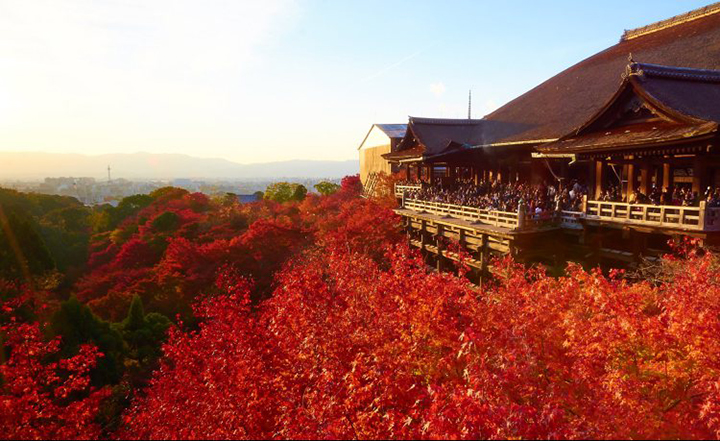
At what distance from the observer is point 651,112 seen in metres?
15.2

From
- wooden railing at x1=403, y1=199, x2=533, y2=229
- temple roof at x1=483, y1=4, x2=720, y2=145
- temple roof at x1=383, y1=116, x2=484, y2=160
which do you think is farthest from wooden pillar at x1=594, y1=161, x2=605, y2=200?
temple roof at x1=383, y1=116, x2=484, y2=160

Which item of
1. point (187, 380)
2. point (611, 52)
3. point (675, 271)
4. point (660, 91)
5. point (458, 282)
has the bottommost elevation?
point (187, 380)

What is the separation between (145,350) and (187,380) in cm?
695

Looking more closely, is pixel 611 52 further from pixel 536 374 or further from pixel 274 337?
pixel 274 337

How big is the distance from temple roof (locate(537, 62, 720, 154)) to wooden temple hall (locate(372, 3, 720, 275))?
4cm

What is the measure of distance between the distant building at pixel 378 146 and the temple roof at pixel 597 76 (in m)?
11.6

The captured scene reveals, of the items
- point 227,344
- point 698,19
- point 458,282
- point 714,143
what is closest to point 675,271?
point 714,143

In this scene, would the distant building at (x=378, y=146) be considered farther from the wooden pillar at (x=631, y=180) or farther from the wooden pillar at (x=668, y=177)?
the wooden pillar at (x=668, y=177)

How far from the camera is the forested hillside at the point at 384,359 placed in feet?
29.1

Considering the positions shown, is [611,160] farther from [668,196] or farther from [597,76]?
[597,76]

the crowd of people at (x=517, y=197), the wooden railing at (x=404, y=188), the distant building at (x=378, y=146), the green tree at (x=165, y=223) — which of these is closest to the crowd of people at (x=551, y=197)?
the crowd of people at (x=517, y=197)

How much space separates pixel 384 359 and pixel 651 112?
12550mm

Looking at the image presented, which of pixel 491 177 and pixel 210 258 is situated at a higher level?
pixel 491 177

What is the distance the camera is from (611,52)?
28969 mm
